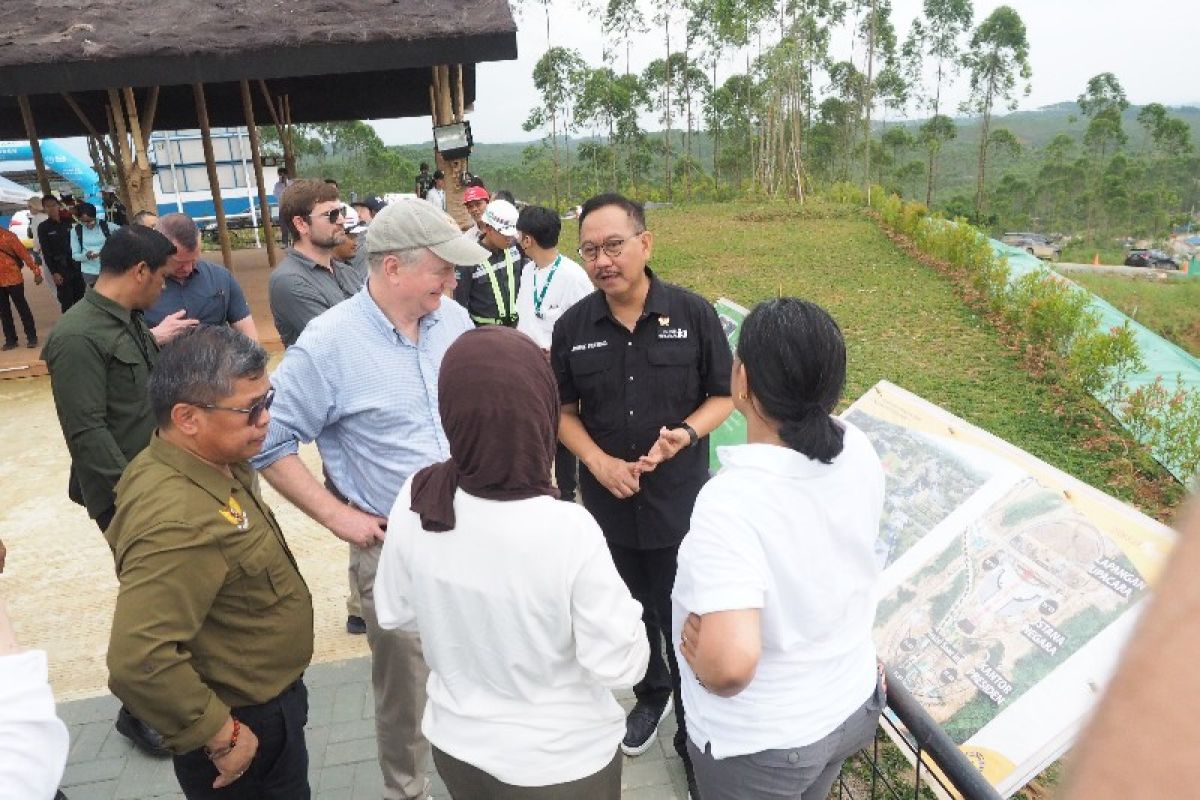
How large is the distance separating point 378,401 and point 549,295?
2212 mm

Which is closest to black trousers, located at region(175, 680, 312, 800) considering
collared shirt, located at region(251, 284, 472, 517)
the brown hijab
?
collared shirt, located at region(251, 284, 472, 517)

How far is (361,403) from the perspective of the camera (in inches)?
92.5

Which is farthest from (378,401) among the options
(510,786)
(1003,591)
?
(1003,591)

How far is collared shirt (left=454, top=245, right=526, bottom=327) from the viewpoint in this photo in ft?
15.1

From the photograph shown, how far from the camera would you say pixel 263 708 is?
2021mm

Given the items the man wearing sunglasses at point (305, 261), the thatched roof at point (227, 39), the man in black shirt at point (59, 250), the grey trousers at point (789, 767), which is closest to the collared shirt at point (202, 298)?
the man wearing sunglasses at point (305, 261)

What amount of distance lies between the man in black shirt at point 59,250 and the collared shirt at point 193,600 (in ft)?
30.0

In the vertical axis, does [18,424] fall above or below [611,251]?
below

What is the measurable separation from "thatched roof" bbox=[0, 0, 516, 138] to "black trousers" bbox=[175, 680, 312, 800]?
649cm

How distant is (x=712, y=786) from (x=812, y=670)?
38 centimetres

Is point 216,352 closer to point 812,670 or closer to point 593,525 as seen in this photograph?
point 593,525

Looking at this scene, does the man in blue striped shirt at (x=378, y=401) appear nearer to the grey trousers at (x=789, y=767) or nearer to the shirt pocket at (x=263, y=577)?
the shirt pocket at (x=263, y=577)

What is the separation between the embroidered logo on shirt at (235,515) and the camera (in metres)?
1.81

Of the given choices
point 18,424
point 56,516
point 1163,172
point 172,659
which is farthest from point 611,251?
point 1163,172
